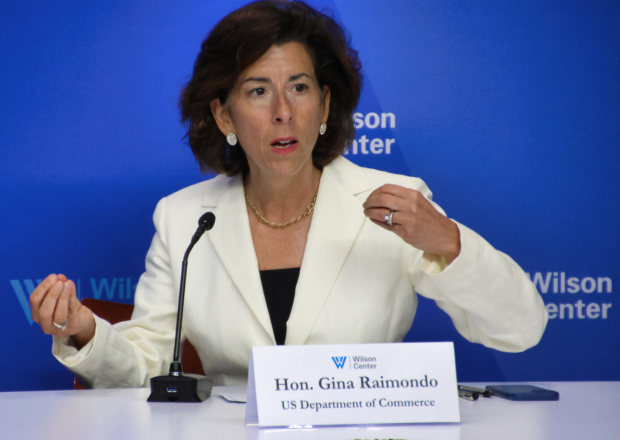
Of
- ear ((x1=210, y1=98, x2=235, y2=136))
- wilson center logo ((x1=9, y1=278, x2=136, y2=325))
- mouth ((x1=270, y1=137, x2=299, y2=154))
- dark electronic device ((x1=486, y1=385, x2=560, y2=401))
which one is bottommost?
dark electronic device ((x1=486, y1=385, x2=560, y2=401))

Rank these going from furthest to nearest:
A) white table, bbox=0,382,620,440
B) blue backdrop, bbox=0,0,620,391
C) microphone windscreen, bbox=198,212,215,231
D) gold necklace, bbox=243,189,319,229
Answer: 1. blue backdrop, bbox=0,0,620,391
2. gold necklace, bbox=243,189,319,229
3. microphone windscreen, bbox=198,212,215,231
4. white table, bbox=0,382,620,440

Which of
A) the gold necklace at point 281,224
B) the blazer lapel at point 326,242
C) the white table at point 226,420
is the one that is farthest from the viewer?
the gold necklace at point 281,224

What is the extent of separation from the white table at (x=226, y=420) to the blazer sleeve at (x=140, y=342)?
4.3 inches

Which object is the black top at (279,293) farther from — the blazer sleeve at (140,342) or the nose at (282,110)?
the nose at (282,110)

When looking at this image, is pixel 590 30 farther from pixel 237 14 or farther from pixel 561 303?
pixel 237 14

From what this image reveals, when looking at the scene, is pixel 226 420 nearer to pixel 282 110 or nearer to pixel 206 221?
pixel 206 221

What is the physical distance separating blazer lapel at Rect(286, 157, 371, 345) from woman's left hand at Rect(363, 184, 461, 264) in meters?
0.36

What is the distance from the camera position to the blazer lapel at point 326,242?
1557mm

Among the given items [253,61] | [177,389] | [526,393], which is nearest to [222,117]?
[253,61]

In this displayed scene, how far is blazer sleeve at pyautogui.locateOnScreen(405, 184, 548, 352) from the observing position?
133 cm

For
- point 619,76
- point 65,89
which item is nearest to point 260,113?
point 65,89

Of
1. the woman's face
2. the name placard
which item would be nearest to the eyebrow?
the woman's face

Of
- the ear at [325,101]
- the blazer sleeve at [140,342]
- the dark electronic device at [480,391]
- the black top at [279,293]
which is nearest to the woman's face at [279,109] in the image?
the ear at [325,101]

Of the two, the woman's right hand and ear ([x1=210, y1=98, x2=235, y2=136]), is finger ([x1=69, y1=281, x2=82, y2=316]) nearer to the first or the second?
the woman's right hand
